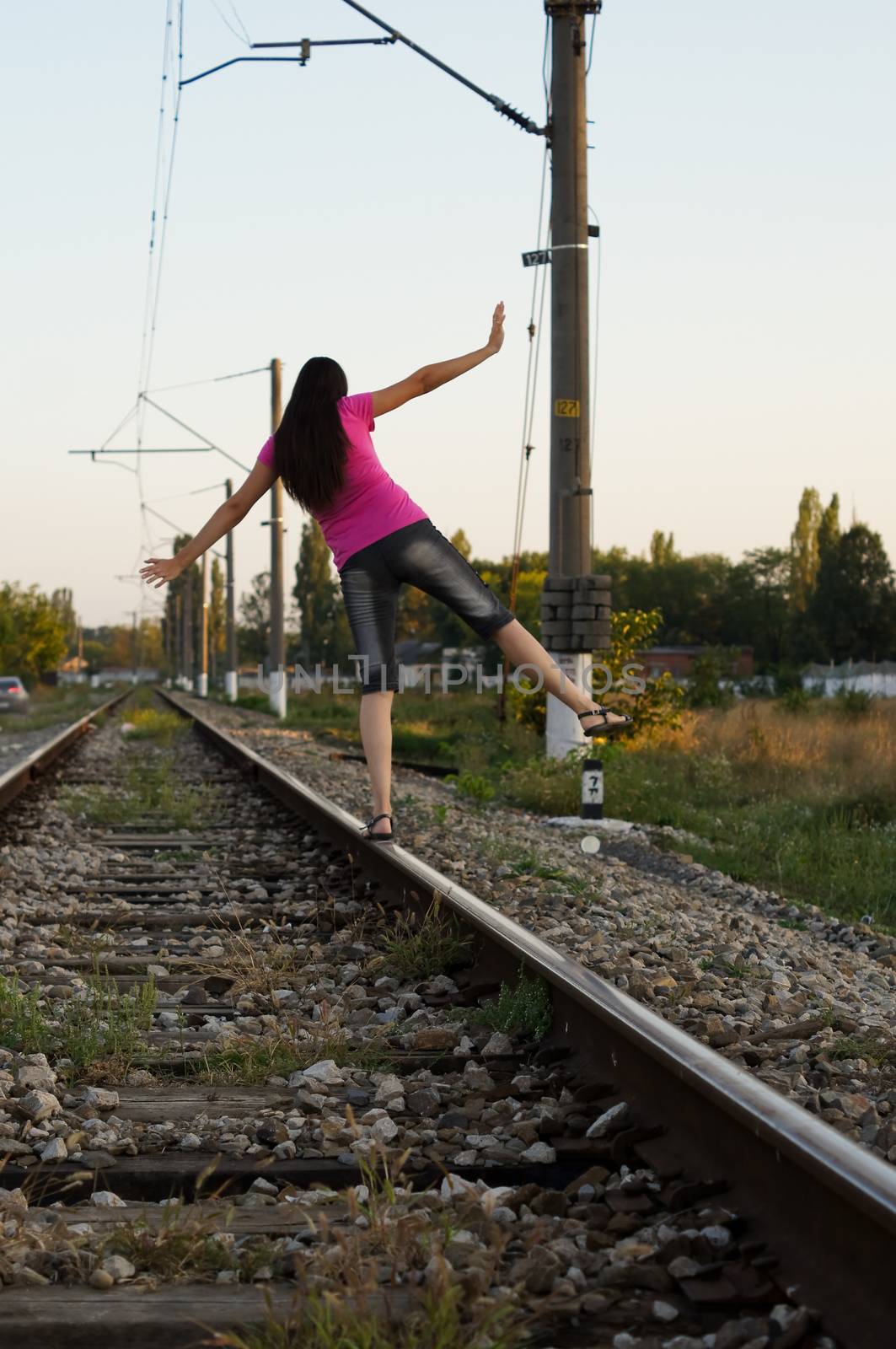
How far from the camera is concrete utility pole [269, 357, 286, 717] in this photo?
3134 centimetres

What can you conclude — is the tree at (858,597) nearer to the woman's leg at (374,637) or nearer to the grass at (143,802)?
the grass at (143,802)

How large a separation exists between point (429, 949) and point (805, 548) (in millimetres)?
93638

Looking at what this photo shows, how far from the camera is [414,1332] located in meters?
1.87

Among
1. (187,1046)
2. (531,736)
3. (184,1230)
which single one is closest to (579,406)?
(531,736)

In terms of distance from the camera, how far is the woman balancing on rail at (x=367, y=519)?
499cm

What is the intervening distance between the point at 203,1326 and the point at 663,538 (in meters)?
136

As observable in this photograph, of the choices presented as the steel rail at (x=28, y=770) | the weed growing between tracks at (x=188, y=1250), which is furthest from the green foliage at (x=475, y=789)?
the weed growing between tracks at (x=188, y=1250)

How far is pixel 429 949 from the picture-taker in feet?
14.3

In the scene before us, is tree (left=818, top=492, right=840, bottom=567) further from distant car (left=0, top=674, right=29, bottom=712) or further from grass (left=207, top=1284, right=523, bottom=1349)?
grass (left=207, top=1284, right=523, bottom=1349)

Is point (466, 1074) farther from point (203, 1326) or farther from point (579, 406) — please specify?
point (579, 406)

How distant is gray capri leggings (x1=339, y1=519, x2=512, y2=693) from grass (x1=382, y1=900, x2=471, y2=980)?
3.73 feet

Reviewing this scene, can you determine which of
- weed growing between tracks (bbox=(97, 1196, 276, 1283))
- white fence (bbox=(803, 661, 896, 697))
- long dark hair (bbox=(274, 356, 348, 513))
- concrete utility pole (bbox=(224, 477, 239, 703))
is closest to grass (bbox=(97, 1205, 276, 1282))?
weed growing between tracks (bbox=(97, 1196, 276, 1283))

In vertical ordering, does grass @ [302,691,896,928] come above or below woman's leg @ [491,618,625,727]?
below

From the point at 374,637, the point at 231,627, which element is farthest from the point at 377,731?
the point at 231,627
